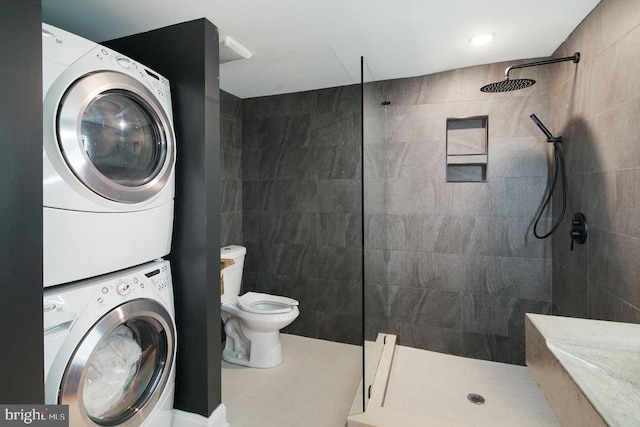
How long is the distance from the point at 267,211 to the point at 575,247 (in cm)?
239

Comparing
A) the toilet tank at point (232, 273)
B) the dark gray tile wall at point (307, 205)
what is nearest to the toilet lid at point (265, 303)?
the toilet tank at point (232, 273)

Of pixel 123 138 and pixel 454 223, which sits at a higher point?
pixel 123 138

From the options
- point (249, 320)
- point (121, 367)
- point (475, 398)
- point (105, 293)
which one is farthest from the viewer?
point (249, 320)

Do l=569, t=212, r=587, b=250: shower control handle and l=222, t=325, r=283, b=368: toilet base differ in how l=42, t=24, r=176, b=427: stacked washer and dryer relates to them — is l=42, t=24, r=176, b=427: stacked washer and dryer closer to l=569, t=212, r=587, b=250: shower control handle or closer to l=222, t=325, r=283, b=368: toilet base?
l=222, t=325, r=283, b=368: toilet base

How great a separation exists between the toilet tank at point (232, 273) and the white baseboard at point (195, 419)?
0.84m

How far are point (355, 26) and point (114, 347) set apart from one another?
6.91 feet

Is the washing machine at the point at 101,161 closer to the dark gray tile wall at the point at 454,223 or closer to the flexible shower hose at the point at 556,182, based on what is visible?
the dark gray tile wall at the point at 454,223

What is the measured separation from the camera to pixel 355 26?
1.86 m

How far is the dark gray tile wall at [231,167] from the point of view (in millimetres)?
2881

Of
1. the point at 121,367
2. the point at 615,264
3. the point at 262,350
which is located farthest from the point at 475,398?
the point at 121,367

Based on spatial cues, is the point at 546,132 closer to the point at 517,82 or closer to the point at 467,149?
the point at 517,82

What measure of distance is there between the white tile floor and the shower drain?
28.9 inches

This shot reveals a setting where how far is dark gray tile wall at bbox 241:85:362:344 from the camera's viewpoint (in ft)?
9.22

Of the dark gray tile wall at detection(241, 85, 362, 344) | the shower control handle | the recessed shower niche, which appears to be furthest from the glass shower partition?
the shower control handle
